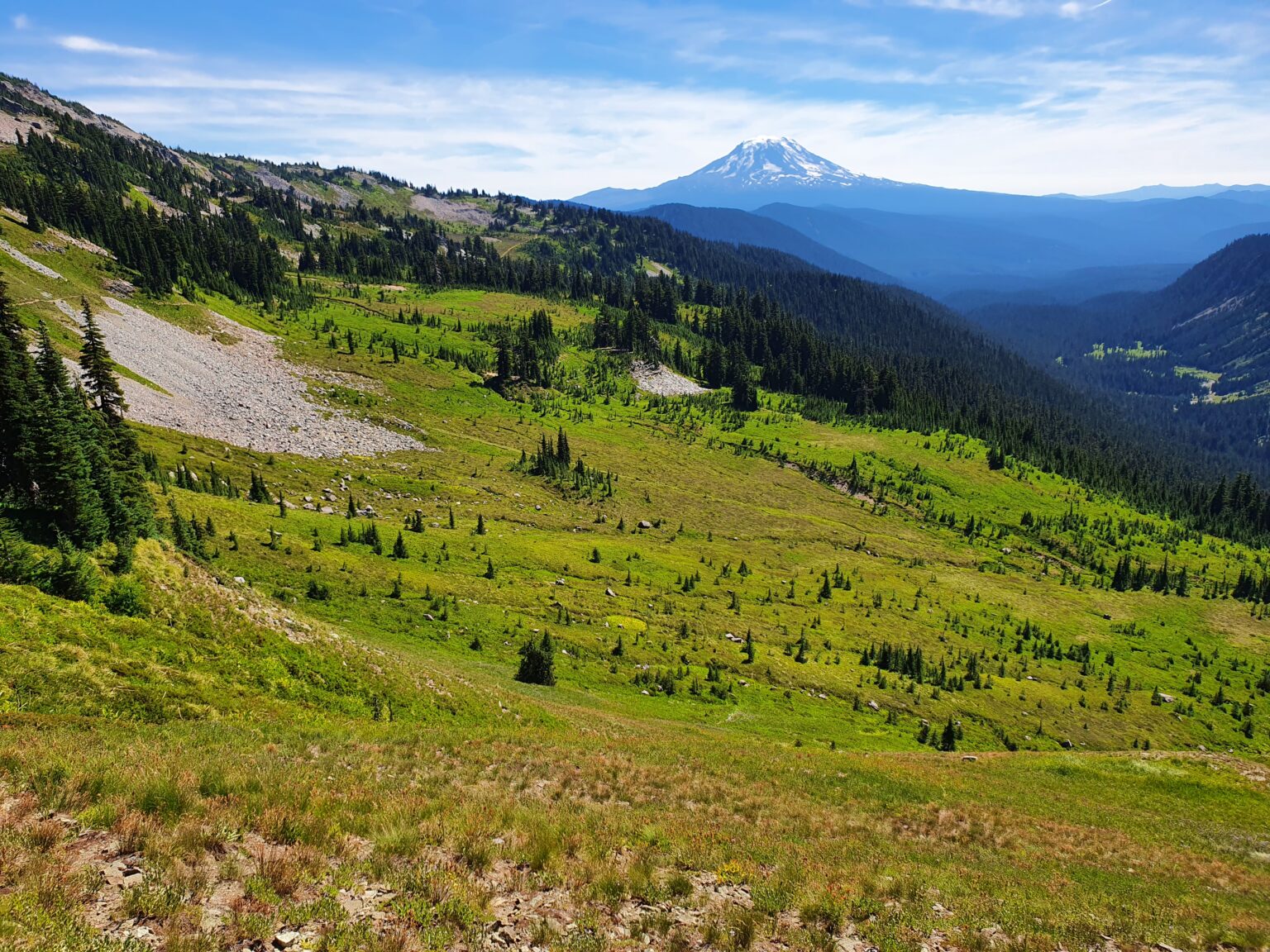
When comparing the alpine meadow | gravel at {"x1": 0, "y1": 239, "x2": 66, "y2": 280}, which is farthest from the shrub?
gravel at {"x1": 0, "y1": 239, "x2": 66, "y2": 280}

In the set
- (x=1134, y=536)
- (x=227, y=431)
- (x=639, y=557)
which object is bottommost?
(x=1134, y=536)

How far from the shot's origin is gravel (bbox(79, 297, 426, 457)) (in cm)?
8112

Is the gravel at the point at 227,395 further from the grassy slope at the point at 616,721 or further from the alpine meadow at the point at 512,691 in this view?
the grassy slope at the point at 616,721

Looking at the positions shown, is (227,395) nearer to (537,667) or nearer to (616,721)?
(537,667)

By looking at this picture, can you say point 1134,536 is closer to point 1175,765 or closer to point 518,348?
point 1175,765

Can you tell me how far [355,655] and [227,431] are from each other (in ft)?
233

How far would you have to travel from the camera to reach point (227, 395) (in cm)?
9312

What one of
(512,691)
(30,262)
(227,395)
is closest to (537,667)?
(512,691)

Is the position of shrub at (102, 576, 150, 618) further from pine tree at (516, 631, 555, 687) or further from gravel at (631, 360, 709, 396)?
gravel at (631, 360, 709, 396)

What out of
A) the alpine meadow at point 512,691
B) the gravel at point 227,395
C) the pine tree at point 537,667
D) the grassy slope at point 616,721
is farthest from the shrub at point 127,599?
the gravel at point 227,395

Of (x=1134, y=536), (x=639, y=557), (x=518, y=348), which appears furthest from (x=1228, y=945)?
(x=1134, y=536)

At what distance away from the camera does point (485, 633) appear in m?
44.6

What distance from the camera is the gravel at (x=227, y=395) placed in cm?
8112

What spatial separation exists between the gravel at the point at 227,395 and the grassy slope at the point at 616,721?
6.14 metres
